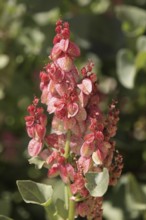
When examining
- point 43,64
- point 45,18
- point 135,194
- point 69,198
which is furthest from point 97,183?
point 45,18

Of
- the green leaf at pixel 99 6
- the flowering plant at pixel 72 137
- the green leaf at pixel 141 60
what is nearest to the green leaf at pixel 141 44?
the green leaf at pixel 141 60

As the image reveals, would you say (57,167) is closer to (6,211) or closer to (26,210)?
(6,211)

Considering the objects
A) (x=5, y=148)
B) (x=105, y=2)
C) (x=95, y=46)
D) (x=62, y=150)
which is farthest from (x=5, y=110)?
(x=62, y=150)

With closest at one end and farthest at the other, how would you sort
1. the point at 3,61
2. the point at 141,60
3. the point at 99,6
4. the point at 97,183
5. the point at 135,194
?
1. the point at 97,183
2. the point at 135,194
3. the point at 141,60
4. the point at 3,61
5. the point at 99,6

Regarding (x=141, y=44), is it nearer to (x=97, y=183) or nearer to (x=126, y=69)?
(x=126, y=69)

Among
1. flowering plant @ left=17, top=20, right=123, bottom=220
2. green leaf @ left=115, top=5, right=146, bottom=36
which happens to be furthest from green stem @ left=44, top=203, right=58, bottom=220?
green leaf @ left=115, top=5, right=146, bottom=36

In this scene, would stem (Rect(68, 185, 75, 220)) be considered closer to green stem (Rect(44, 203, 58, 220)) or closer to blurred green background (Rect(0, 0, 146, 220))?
green stem (Rect(44, 203, 58, 220))
